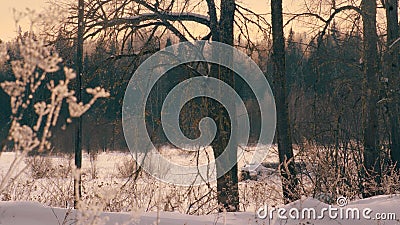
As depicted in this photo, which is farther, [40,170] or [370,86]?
[40,170]

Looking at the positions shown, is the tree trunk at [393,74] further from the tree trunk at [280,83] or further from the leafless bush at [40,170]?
the leafless bush at [40,170]

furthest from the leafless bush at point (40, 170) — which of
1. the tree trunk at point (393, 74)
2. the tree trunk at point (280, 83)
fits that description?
the tree trunk at point (393, 74)

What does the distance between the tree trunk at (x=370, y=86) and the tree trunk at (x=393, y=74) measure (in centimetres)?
89

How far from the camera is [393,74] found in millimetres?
12430

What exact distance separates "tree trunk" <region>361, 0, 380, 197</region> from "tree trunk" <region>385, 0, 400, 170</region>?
35.2 inches

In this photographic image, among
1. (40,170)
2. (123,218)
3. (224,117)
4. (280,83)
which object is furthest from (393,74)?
(40,170)

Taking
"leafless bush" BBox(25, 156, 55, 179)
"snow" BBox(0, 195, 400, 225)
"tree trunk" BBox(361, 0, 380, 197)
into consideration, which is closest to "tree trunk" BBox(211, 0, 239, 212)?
"tree trunk" BBox(361, 0, 380, 197)

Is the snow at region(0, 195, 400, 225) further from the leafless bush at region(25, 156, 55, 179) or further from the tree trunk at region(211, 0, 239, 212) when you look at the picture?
the leafless bush at region(25, 156, 55, 179)

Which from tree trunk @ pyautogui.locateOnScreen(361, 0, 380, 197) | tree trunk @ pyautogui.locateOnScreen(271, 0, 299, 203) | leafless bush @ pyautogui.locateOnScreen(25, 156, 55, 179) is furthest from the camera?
leafless bush @ pyautogui.locateOnScreen(25, 156, 55, 179)

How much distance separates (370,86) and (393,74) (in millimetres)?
1712

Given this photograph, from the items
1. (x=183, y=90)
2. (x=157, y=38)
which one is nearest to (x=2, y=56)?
(x=183, y=90)

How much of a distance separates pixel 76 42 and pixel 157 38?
156 cm

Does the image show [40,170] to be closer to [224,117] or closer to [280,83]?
[224,117]

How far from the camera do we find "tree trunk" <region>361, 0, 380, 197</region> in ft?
35.9
